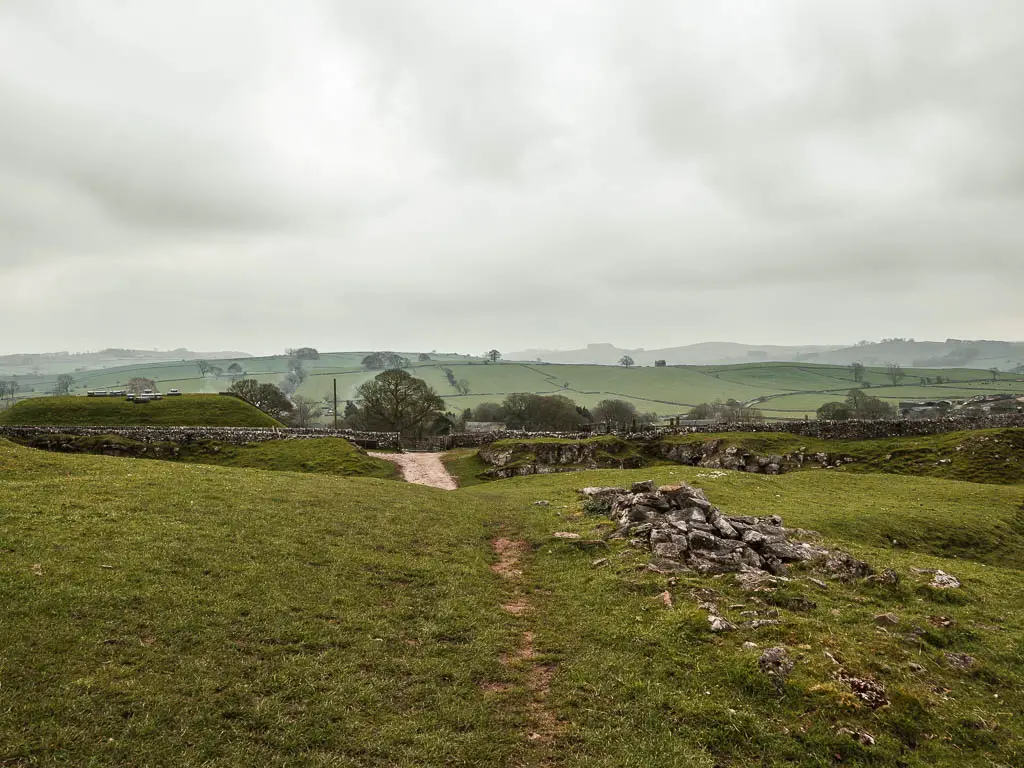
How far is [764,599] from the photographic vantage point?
14.4 metres

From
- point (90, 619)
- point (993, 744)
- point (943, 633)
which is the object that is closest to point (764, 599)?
point (943, 633)

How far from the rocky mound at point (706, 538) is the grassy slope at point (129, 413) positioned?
65178mm

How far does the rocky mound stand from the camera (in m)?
16.8

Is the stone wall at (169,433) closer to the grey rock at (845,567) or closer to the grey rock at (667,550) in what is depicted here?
the grey rock at (667,550)

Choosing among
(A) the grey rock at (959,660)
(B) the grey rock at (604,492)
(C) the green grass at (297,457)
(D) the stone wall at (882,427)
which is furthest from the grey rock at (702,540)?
(D) the stone wall at (882,427)

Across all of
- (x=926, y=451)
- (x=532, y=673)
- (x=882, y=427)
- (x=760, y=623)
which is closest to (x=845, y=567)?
(x=760, y=623)

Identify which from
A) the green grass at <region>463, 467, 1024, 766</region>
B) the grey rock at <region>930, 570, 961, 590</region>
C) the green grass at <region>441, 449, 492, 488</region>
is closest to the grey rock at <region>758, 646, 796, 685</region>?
the green grass at <region>463, 467, 1024, 766</region>

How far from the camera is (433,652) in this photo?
40.0 feet

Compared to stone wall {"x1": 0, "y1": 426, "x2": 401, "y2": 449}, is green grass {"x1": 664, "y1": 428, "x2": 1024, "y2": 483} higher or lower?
lower

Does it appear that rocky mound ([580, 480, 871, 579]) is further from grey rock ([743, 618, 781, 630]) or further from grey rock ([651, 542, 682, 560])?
grey rock ([743, 618, 781, 630])

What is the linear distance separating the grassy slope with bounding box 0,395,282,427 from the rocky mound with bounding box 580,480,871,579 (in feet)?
214

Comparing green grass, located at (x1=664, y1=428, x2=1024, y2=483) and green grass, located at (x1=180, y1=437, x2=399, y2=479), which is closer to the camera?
green grass, located at (x1=664, y1=428, x2=1024, y2=483)

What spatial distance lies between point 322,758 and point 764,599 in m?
12.5

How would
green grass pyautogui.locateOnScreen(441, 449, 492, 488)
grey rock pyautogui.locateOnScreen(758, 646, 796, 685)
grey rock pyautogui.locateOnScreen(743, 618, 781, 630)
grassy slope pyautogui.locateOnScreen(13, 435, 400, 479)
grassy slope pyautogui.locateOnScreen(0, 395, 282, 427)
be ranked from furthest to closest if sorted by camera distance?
grassy slope pyautogui.locateOnScreen(0, 395, 282, 427) < green grass pyautogui.locateOnScreen(441, 449, 492, 488) < grassy slope pyautogui.locateOnScreen(13, 435, 400, 479) < grey rock pyautogui.locateOnScreen(743, 618, 781, 630) < grey rock pyautogui.locateOnScreen(758, 646, 796, 685)
